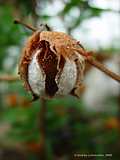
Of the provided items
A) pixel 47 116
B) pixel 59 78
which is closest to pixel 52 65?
pixel 59 78

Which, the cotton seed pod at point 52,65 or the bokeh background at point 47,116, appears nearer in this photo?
the cotton seed pod at point 52,65

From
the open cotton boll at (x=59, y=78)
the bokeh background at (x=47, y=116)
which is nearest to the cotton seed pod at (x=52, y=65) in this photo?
the open cotton boll at (x=59, y=78)

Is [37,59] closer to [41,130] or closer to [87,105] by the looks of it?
[41,130]

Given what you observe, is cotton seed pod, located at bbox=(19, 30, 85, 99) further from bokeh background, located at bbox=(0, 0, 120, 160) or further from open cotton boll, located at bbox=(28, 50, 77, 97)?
bokeh background, located at bbox=(0, 0, 120, 160)

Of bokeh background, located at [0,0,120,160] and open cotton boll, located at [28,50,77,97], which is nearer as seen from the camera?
open cotton boll, located at [28,50,77,97]

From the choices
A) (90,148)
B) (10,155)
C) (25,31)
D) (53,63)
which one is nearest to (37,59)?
(53,63)

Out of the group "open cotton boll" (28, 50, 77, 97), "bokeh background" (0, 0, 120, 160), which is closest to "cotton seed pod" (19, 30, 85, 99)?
"open cotton boll" (28, 50, 77, 97)

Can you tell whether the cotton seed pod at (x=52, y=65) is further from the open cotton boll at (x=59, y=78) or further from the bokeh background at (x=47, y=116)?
the bokeh background at (x=47, y=116)

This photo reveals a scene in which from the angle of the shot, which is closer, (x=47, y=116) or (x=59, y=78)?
(x=59, y=78)

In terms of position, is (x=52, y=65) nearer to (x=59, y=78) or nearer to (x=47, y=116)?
(x=59, y=78)
